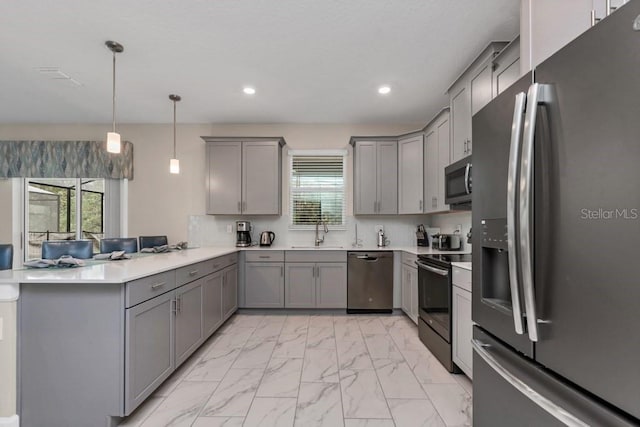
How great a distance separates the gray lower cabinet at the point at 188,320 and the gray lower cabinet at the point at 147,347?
0.09m

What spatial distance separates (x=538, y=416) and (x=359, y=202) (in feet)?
11.7

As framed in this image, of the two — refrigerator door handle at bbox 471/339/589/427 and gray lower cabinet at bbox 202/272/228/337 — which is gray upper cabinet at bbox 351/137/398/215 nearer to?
gray lower cabinet at bbox 202/272/228/337

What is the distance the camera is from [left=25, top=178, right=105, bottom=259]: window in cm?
469

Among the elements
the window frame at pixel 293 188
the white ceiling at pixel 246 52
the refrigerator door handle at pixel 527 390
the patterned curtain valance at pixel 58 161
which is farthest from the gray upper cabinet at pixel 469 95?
the patterned curtain valance at pixel 58 161

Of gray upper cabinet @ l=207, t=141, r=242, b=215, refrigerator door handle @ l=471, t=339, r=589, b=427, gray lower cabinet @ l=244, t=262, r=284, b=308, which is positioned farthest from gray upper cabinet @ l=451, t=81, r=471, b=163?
gray upper cabinet @ l=207, t=141, r=242, b=215

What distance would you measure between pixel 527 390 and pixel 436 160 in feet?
9.93

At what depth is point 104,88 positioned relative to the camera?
3.45 meters

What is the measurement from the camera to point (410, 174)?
4168 millimetres

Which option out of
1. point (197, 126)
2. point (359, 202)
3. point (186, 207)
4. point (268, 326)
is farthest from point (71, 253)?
point (359, 202)

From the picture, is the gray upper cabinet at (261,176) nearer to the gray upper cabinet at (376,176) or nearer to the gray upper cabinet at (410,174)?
the gray upper cabinet at (376,176)

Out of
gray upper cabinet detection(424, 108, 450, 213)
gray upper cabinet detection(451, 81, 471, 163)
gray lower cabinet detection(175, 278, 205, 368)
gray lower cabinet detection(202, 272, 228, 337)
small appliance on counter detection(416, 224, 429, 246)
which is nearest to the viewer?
gray lower cabinet detection(175, 278, 205, 368)

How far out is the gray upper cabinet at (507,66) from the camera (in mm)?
2043

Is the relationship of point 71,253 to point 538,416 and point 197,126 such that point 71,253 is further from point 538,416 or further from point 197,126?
point 538,416

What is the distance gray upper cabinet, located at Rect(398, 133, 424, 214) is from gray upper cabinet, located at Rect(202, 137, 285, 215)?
1.71 meters
